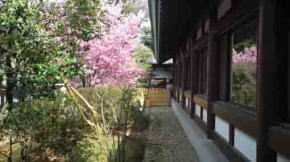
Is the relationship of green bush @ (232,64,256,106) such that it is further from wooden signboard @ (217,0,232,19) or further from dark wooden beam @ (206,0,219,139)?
dark wooden beam @ (206,0,219,139)

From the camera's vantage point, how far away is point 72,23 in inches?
321

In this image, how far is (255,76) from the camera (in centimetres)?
555

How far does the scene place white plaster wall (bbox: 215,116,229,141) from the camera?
287 inches

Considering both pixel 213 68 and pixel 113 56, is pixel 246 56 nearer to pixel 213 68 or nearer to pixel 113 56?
pixel 213 68

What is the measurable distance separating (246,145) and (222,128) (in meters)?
2.02

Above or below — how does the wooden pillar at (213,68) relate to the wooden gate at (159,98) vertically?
above

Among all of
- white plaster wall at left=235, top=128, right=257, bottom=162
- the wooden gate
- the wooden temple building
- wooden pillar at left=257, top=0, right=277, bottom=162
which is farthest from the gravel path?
the wooden gate

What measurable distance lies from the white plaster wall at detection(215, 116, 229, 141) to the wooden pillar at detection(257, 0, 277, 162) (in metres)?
2.88

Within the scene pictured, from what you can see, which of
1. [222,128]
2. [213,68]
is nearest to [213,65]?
[213,68]

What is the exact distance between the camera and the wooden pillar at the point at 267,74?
425 centimetres

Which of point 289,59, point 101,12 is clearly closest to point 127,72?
point 101,12

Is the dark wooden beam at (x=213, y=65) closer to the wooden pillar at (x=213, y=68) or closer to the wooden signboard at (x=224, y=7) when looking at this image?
the wooden pillar at (x=213, y=68)

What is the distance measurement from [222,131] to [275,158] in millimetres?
3481

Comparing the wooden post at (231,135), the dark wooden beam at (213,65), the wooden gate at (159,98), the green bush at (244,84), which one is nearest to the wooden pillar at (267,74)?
the green bush at (244,84)
